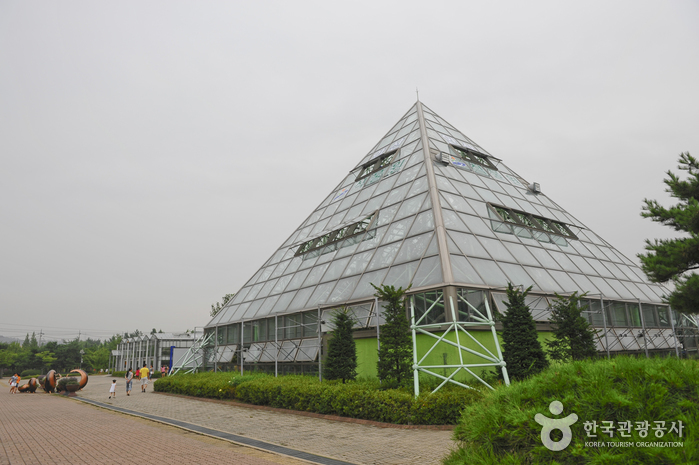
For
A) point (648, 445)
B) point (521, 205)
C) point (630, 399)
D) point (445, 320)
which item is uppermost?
point (521, 205)

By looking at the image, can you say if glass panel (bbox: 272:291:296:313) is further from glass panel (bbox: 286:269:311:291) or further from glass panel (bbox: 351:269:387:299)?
glass panel (bbox: 351:269:387:299)

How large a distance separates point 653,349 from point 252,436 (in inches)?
814

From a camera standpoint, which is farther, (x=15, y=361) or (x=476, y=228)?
(x=15, y=361)

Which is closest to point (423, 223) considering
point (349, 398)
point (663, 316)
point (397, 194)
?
point (397, 194)

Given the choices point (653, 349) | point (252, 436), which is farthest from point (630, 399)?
point (653, 349)

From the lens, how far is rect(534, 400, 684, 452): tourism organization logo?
491cm

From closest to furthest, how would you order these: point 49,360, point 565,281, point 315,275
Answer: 1. point 565,281
2. point 315,275
3. point 49,360

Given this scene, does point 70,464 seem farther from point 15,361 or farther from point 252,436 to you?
point 15,361

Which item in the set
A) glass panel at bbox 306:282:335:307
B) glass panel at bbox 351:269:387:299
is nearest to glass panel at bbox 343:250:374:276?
glass panel at bbox 351:269:387:299

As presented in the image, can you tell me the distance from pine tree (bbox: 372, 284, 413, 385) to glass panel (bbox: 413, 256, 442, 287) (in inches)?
77.5

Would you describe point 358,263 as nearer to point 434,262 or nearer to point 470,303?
point 434,262

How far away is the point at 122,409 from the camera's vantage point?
20.1 metres

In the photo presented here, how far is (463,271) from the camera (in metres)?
16.5

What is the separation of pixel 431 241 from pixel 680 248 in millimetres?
8798
